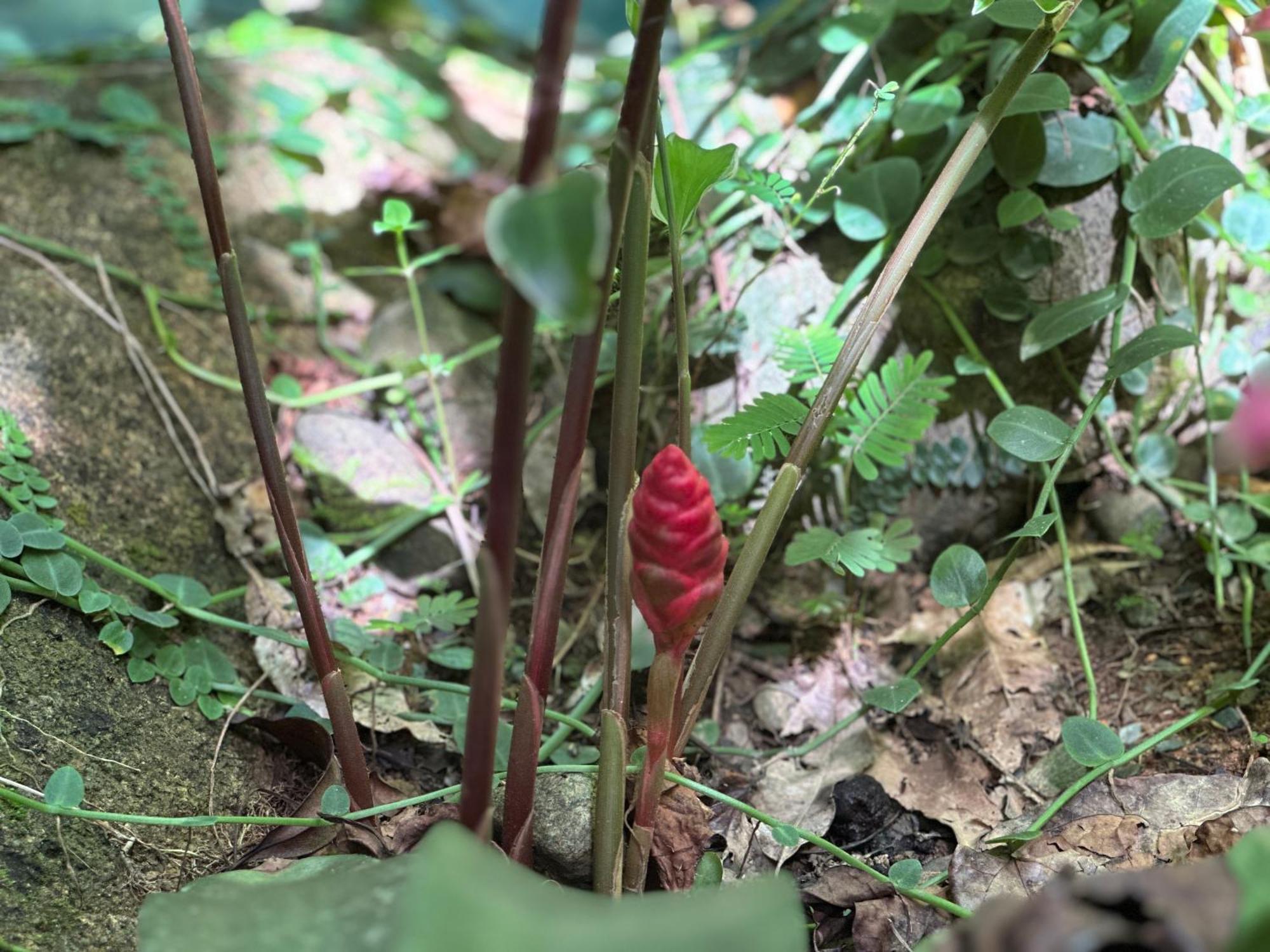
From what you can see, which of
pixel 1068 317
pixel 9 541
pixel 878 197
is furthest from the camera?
pixel 878 197

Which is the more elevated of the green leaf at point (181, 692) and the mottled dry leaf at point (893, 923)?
the green leaf at point (181, 692)

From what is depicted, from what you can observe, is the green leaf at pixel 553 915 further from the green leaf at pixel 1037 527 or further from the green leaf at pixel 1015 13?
the green leaf at pixel 1015 13

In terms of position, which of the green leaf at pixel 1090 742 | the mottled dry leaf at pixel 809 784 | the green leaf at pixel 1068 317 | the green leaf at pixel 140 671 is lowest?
the mottled dry leaf at pixel 809 784

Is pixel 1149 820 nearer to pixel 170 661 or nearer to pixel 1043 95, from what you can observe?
pixel 1043 95

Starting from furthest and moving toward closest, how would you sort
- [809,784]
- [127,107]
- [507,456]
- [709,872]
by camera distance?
[127,107], [809,784], [709,872], [507,456]

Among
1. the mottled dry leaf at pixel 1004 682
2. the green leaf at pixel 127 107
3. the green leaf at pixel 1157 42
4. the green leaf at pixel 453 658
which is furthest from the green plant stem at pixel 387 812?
the green leaf at pixel 127 107

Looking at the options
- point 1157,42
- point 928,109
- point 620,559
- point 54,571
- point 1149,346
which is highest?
point 1157,42

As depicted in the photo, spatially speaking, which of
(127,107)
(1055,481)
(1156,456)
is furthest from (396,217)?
(1156,456)

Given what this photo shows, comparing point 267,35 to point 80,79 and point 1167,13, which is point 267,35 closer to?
point 80,79
